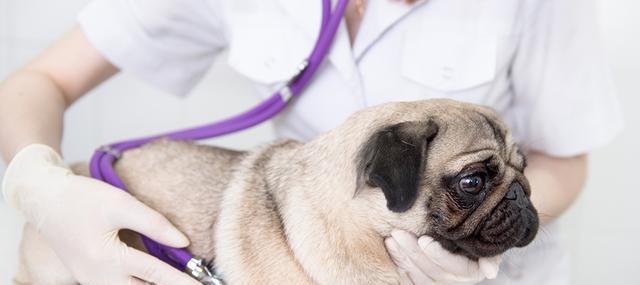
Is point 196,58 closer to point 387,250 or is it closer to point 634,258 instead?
point 387,250

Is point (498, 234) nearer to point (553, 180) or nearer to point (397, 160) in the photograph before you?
point (397, 160)

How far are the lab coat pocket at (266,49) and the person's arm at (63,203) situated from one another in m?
0.49

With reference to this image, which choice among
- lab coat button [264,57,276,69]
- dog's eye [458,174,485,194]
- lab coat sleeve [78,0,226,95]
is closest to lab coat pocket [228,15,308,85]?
lab coat button [264,57,276,69]

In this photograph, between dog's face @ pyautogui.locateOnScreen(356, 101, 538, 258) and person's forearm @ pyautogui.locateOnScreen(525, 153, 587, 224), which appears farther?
person's forearm @ pyautogui.locateOnScreen(525, 153, 587, 224)

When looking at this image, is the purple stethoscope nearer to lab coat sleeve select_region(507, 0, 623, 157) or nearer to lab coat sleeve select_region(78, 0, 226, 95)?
lab coat sleeve select_region(78, 0, 226, 95)

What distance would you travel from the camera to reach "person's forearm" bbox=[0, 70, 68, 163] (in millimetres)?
1602

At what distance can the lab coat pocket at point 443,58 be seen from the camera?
5.21 feet

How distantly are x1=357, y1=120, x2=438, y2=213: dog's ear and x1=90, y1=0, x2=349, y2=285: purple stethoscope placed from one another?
1.39 feet

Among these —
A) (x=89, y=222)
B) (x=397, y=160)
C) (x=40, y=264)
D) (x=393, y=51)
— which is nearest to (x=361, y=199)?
(x=397, y=160)

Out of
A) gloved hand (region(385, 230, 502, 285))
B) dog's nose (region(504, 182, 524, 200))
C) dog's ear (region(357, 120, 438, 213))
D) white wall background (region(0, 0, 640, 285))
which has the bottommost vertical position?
white wall background (region(0, 0, 640, 285))

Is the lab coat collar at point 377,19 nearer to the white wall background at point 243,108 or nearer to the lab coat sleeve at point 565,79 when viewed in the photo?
the lab coat sleeve at point 565,79

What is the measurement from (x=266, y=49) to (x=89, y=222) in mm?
608

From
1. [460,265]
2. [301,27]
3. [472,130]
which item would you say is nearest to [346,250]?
[460,265]

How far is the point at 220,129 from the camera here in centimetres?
166
